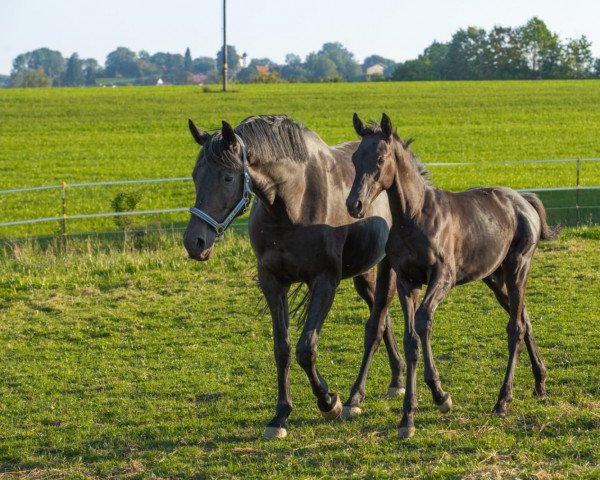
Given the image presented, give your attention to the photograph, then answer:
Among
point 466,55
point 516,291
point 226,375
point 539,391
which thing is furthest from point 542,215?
point 466,55

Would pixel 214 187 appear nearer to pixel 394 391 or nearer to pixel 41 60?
pixel 394 391

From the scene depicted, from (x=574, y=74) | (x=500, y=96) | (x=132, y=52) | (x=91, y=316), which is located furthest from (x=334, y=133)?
(x=132, y=52)

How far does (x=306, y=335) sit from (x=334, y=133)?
30215 millimetres

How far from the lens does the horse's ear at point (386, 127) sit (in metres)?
6.49

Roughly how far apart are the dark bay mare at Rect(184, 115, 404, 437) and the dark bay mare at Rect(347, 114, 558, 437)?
14.4 inches

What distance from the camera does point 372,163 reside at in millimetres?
6504

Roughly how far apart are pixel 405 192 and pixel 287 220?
2.76ft

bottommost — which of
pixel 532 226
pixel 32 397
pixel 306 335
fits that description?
pixel 32 397

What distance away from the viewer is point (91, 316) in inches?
457

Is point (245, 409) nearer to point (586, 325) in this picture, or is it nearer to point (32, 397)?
point (32, 397)

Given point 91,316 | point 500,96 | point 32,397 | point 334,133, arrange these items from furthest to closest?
1. point 500,96
2. point 334,133
3. point 91,316
4. point 32,397

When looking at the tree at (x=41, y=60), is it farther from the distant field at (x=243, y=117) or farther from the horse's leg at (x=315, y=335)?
the horse's leg at (x=315, y=335)

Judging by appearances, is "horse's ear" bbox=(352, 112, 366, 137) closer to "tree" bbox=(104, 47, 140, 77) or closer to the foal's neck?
the foal's neck

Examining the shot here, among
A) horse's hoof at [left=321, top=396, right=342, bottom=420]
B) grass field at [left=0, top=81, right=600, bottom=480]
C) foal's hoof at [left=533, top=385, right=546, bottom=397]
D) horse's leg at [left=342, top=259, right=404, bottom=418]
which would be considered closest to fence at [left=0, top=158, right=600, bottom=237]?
grass field at [left=0, top=81, right=600, bottom=480]
